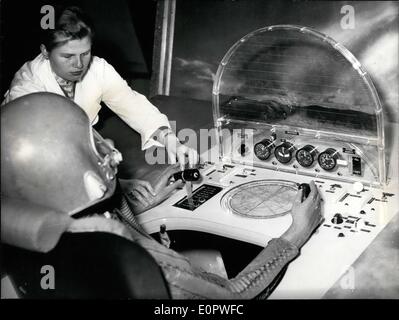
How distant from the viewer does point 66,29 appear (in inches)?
73.7

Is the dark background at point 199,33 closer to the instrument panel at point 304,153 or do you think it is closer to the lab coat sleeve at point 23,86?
the lab coat sleeve at point 23,86

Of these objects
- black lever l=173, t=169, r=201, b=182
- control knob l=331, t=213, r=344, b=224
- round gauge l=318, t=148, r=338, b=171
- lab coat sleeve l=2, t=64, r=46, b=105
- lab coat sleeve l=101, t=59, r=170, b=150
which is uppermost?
lab coat sleeve l=2, t=64, r=46, b=105

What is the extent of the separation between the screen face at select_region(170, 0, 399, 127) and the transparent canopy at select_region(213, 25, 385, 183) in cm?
1

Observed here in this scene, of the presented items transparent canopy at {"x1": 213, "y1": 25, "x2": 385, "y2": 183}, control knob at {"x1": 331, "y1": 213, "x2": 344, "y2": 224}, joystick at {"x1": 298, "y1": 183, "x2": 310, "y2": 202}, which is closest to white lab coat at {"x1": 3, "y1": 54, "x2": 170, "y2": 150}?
transparent canopy at {"x1": 213, "y1": 25, "x2": 385, "y2": 183}

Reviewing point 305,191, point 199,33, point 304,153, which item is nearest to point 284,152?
point 304,153

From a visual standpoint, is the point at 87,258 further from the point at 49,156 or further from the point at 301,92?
the point at 301,92

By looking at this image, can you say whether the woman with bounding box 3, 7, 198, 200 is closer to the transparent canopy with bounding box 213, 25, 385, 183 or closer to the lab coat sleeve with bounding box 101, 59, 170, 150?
the lab coat sleeve with bounding box 101, 59, 170, 150

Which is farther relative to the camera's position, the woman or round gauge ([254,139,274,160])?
round gauge ([254,139,274,160])

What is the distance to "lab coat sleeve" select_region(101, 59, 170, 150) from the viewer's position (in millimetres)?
2261

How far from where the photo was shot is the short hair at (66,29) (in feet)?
6.14

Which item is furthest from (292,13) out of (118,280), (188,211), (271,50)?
(118,280)

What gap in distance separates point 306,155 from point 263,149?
0.21 meters

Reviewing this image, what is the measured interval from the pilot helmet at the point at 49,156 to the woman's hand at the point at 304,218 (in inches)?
28.4
